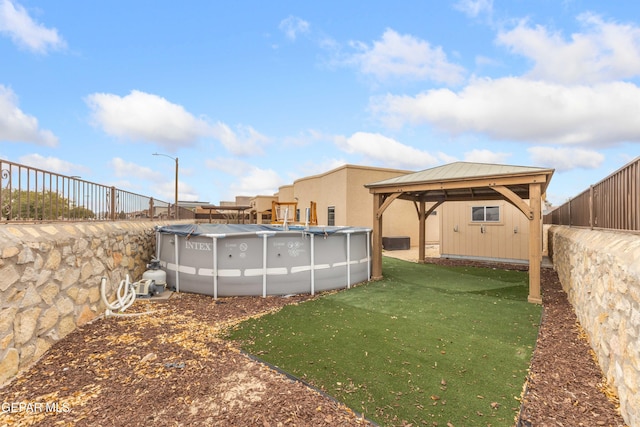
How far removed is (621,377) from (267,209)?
29.9m

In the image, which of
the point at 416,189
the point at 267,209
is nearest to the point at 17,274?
the point at 416,189

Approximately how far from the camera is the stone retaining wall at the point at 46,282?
331 centimetres

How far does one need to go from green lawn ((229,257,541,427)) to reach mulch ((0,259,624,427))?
0.75 ft

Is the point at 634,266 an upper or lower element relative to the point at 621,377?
upper

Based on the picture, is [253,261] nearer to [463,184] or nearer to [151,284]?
[151,284]

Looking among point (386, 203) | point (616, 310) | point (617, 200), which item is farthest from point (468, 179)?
point (616, 310)

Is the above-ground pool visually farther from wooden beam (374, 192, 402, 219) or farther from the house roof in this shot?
the house roof

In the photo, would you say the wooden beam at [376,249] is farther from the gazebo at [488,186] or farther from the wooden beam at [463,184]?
the wooden beam at [463,184]

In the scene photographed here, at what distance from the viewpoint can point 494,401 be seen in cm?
288

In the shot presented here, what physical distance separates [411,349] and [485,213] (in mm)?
10923

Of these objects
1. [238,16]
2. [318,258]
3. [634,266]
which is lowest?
[318,258]

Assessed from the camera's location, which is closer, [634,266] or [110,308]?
[634,266]

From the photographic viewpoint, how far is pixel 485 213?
42.5ft

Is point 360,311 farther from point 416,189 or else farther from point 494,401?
point 416,189
